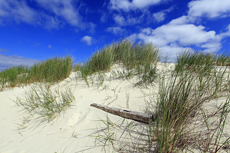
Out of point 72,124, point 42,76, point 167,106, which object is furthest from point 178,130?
point 42,76

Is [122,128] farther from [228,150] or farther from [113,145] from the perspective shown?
[228,150]

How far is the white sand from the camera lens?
6.70 ft

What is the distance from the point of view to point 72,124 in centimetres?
255

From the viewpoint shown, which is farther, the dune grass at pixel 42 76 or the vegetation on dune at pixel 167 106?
the dune grass at pixel 42 76

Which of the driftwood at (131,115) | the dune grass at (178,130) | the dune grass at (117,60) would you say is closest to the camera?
the dune grass at (178,130)

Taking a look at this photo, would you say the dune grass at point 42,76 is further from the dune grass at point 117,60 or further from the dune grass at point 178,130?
the dune grass at point 178,130

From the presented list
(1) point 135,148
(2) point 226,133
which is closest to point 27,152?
(1) point 135,148

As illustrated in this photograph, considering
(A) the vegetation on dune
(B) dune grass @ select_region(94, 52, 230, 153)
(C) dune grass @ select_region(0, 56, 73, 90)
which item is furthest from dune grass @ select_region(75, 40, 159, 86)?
(B) dune grass @ select_region(94, 52, 230, 153)

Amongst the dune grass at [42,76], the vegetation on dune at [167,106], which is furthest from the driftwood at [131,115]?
the dune grass at [42,76]

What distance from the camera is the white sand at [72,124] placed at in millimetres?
2041

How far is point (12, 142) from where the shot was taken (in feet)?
8.00

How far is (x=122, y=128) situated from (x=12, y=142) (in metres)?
2.26

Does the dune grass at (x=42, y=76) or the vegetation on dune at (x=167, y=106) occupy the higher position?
the dune grass at (x=42, y=76)

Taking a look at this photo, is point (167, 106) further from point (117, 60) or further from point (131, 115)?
point (117, 60)
